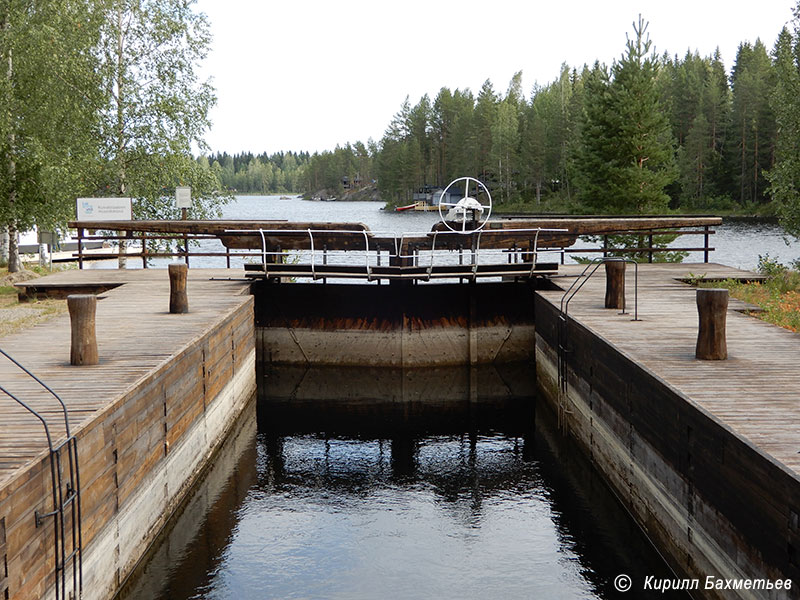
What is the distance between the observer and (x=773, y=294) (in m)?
17.9

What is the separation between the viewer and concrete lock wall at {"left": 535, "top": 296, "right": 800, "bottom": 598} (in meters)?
7.01

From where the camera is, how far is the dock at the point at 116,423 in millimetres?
7121

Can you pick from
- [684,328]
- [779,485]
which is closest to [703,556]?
[779,485]

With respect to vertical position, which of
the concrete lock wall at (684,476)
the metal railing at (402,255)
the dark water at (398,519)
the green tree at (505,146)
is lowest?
the dark water at (398,519)

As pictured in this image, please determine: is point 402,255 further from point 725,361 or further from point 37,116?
point 37,116

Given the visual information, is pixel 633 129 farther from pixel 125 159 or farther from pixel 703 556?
pixel 703 556

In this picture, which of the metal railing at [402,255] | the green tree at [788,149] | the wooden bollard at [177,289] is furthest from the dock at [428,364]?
the green tree at [788,149]

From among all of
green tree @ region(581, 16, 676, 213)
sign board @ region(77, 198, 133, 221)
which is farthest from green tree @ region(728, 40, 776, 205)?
sign board @ region(77, 198, 133, 221)

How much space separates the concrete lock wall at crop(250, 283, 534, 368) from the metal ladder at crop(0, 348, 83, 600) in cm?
1376

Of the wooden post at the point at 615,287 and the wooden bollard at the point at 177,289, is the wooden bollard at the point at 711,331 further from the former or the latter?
the wooden bollard at the point at 177,289

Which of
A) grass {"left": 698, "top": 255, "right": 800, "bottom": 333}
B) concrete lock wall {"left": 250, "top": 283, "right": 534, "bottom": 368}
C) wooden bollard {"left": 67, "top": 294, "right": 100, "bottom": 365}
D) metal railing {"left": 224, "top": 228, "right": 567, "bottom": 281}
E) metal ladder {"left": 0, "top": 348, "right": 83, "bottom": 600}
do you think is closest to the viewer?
metal ladder {"left": 0, "top": 348, "right": 83, "bottom": 600}

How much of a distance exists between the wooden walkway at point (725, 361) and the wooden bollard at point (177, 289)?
7726mm

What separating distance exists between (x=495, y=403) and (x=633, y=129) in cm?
2772

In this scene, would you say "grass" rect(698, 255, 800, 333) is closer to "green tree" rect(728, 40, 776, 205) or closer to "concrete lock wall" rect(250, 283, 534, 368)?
"concrete lock wall" rect(250, 283, 534, 368)
